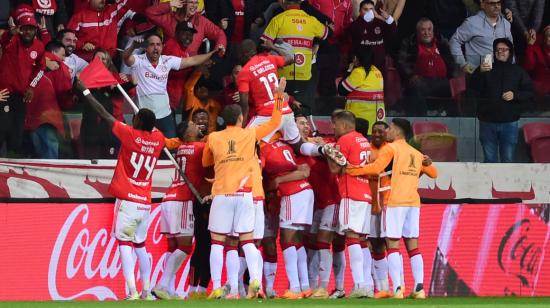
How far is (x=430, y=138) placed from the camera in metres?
17.6

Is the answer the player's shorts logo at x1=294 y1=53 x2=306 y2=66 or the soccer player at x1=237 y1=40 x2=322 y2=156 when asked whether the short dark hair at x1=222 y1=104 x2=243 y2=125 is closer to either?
the soccer player at x1=237 y1=40 x2=322 y2=156

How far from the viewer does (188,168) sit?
604 inches

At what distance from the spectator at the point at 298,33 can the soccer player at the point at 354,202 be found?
98.7 inches

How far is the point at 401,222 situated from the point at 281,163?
1.46 meters

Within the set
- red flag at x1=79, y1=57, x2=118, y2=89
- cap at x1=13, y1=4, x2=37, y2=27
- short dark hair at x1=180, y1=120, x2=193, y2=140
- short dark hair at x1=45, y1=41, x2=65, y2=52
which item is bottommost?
short dark hair at x1=180, y1=120, x2=193, y2=140

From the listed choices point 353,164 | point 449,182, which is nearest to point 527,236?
point 449,182

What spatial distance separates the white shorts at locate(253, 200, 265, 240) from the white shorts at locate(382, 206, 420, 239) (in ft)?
4.68

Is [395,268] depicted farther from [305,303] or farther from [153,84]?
[153,84]

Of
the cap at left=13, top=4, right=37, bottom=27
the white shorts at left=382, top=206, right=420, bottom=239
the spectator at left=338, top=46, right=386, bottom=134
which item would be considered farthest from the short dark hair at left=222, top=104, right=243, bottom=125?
the cap at left=13, top=4, right=37, bottom=27

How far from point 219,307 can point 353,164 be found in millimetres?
3014

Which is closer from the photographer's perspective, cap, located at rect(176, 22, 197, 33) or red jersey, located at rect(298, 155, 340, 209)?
red jersey, located at rect(298, 155, 340, 209)

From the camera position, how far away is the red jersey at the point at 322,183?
15.9 m

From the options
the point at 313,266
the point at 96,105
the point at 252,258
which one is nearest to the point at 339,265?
the point at 313,266

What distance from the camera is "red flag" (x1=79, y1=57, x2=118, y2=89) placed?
50.4ft
